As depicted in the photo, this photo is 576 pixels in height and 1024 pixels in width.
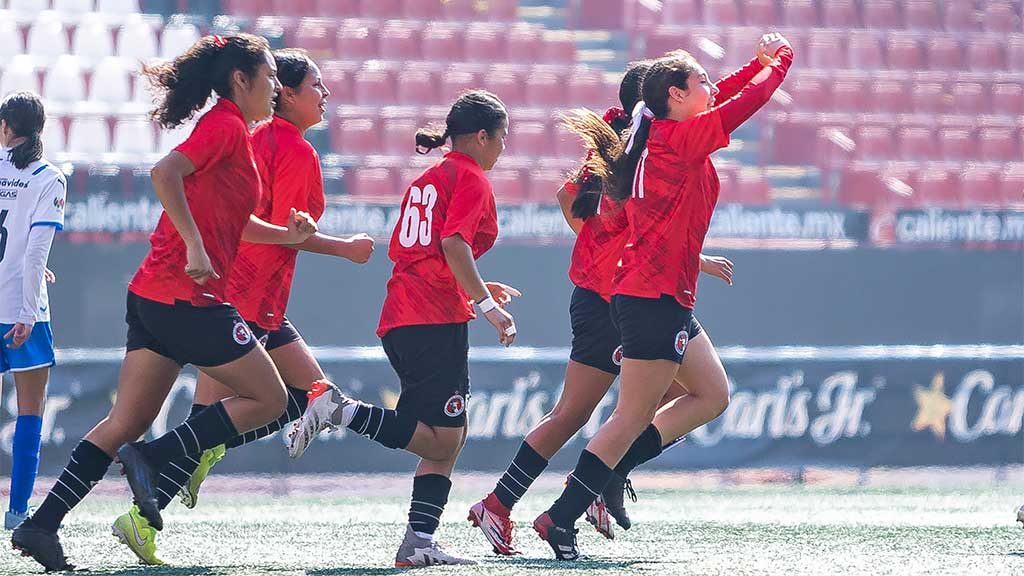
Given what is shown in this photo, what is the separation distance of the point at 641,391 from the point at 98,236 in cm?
633

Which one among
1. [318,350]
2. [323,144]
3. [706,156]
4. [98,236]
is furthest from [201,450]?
[323,144]

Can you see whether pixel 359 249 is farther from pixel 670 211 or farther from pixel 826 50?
pixel 826 50

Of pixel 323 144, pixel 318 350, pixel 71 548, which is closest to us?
pixel 71 548

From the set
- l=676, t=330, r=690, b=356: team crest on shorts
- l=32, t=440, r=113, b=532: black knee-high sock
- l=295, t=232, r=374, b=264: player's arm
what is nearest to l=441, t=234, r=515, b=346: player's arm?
l=295, t=232, r=374, b=264: player's arm

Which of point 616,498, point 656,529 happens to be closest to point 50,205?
point 616,498

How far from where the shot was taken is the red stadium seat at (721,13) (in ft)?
49.3

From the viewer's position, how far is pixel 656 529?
611cm

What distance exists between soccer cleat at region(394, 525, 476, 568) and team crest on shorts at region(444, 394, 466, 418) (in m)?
0.38

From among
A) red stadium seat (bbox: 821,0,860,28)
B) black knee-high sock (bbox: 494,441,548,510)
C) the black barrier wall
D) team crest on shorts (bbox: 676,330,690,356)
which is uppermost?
red stadium seat (bbox: 821,0,860,28)

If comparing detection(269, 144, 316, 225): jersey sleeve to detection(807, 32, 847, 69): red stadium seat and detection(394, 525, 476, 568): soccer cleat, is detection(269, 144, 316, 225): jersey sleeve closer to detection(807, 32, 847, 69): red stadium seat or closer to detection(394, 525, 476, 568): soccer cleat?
detection(394, 525, 476, 568): soccer cleat

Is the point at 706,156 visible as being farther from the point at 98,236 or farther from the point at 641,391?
the point at 98,236

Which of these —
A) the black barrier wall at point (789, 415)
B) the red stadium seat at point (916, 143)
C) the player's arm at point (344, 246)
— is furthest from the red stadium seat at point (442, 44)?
the player's arm at point (344, 246)

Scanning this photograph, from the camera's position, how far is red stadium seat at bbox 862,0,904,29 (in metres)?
15.4

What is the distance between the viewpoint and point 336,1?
14359 millimetres
